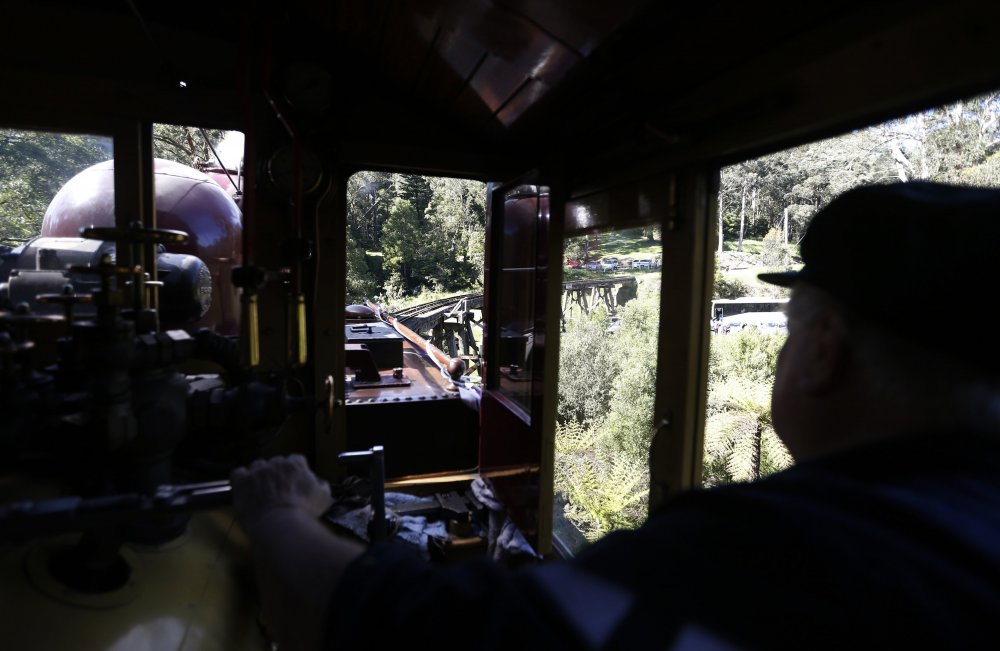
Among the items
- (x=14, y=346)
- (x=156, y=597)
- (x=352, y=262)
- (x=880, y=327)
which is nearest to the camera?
(x=880, y=327)

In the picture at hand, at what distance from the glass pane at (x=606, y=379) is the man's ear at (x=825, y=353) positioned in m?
1.53

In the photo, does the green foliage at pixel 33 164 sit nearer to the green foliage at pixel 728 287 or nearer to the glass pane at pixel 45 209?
the glass pane at pixel 45 209

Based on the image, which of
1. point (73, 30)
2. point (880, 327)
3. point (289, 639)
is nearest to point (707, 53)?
point (880, 327)

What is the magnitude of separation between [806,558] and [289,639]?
73cm

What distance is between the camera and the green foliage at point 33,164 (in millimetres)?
2629

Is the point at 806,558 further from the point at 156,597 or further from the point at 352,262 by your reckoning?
the point at 352,262

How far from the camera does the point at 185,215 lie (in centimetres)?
352

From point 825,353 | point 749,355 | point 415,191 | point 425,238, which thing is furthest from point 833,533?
point 415,191

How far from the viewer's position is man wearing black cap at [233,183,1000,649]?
547 mm

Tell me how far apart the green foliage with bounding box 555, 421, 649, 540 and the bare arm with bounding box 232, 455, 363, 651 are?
2.65 meters

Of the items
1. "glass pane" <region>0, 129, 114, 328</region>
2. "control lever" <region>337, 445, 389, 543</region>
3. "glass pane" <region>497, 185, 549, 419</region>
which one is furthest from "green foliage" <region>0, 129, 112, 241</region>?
"glass pane" <region>497, 185, 549, 419</region>

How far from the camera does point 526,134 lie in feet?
10.4

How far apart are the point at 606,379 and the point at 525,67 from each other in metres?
1.95

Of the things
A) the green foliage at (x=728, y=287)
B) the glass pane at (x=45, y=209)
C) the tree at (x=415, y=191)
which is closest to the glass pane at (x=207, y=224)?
the glass pane at (x=45, y=209)
